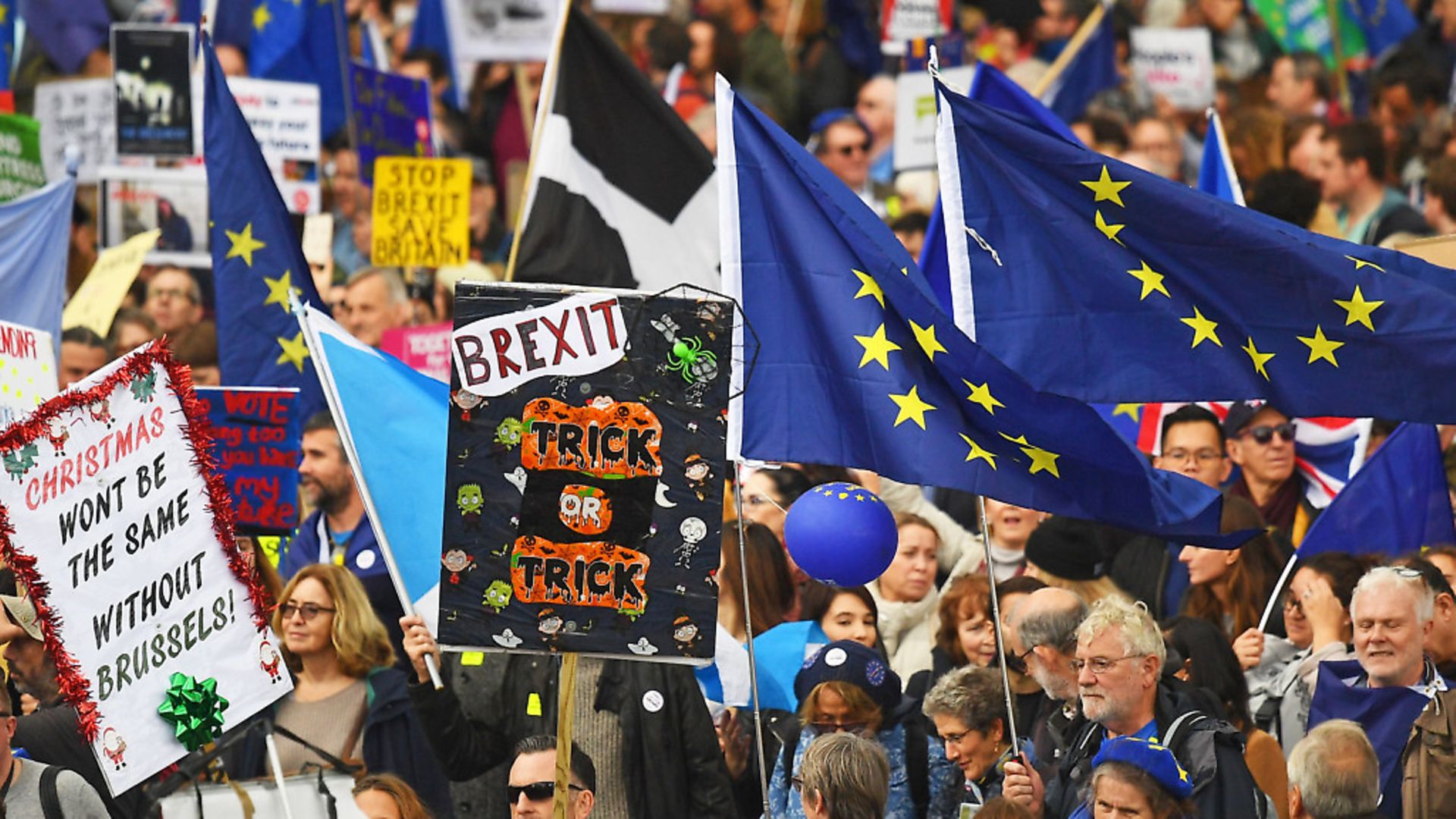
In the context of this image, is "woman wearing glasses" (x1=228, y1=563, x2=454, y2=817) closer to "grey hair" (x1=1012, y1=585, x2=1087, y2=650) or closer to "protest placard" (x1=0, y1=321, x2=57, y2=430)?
"protest placard" (x1=0, y1=321, x2=57, y2=430)

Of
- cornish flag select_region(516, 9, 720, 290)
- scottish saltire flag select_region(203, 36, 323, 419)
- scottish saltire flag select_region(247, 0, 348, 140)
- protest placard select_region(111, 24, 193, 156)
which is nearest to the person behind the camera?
cornish flag select_region(516, 9, 720, 290)

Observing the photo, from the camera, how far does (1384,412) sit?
8.42 meters

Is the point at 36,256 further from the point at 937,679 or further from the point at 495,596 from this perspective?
the point at 495,596

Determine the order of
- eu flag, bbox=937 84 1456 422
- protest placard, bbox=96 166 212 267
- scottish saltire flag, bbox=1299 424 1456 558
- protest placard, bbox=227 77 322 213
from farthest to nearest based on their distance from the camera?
protest placard, bbox=227 77 322 213 → protest placard, bbox=96 166 212 267 → scottish saltire flag, bbox=1299 424 1456 558 → eu flag, bbox=937 84 1456 422

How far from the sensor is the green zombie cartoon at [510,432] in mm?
6945

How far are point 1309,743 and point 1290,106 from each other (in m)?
10.9

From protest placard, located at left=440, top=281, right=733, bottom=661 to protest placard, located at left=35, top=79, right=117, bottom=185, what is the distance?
9.28 meters

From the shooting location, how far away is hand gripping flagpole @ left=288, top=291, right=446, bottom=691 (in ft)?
26.3

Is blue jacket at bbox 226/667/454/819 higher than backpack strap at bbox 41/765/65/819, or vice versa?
backpack strap at bbox 41/765/65/819

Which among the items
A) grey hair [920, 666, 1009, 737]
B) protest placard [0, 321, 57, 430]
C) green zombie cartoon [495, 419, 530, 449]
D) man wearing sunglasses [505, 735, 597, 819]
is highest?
green zombie cartoon [495, 419, 530, 449]

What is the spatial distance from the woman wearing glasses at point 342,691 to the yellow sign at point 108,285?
4303mm

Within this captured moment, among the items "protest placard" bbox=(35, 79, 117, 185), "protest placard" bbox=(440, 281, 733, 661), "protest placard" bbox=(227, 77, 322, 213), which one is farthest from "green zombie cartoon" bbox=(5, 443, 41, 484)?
"protest placard" bbox=(35, 79, 117, 185)

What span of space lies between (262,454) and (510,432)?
3249 mm

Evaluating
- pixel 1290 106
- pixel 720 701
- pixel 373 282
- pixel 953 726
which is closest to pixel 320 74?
pixel 373 282
